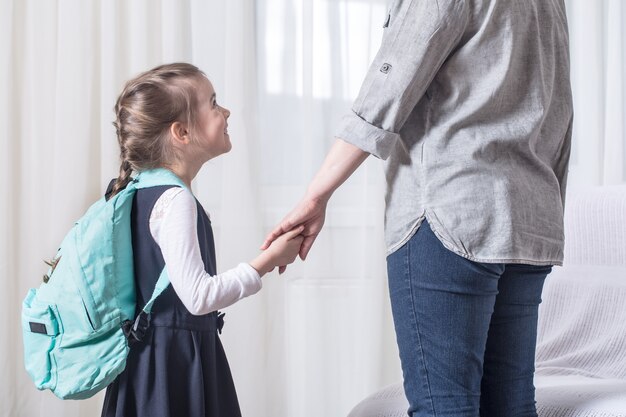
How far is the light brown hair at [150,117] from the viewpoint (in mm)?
1394

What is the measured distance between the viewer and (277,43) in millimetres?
2322

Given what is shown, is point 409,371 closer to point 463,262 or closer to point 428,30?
point 463,262

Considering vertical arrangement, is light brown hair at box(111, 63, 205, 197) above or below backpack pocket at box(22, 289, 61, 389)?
above

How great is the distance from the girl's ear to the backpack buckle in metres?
0.34

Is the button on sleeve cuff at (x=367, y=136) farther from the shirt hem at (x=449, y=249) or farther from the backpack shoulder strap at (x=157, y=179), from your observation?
the backpack shoulder strap at (x=157, y=179)

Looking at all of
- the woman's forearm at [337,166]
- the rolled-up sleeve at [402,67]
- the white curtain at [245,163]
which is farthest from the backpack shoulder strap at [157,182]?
the white curtain at [245,163]

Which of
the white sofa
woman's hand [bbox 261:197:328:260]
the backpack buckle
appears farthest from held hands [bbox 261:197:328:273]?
the white sofa

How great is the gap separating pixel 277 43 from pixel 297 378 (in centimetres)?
107

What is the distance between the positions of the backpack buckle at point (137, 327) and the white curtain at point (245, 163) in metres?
0.96

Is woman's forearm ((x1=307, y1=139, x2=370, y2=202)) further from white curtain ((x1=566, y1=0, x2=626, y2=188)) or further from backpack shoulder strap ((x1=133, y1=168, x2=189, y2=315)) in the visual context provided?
white curtain ((x1=566, y1=0, x2=626, y2=188))

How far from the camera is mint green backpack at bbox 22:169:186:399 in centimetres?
125

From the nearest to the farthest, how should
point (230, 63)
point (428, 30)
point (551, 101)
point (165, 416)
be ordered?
point (428, 30) → point (551, 101) → point (165, 416) → point (230, 63)

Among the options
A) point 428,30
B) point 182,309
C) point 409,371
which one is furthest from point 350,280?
point 428,30

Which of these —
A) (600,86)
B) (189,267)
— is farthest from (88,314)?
(600,86)
